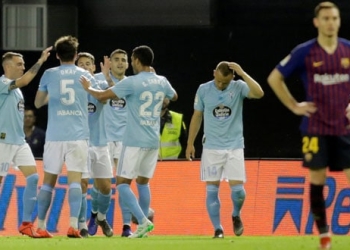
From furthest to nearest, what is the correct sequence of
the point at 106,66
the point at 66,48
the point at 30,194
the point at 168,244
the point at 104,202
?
the point at 104,202 < the point at 106,66 < the point at 30,194 < the point at 66,48 < the point at 168,244

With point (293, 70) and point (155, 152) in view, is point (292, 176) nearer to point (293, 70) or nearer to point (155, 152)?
point (155, 152)

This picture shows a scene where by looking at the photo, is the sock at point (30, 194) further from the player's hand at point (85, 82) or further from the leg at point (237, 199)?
the leg at point (237, 199)

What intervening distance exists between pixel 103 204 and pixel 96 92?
205cm

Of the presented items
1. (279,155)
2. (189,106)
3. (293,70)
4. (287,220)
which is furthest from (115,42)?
(293,70)

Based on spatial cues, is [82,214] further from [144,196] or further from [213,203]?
[213,203]

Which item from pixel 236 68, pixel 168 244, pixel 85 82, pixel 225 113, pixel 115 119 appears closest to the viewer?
pixel 168 244

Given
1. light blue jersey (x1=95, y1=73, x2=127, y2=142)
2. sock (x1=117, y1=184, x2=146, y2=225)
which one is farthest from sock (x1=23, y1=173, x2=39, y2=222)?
light blue jersey (x1=95, y1=73, x2=127, y2=142)

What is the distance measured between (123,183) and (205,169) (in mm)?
1141

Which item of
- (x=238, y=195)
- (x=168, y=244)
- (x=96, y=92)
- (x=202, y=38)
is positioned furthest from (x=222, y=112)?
(x=202, y=38)

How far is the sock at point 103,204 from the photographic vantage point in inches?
677

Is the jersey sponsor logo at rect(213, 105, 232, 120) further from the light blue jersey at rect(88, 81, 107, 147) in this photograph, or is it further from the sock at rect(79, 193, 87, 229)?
the sock at rect(79, 193, 87, 229)

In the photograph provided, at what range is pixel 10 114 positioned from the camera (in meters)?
16.3

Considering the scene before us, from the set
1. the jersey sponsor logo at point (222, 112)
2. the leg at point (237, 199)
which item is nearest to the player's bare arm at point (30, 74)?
the jersey sponsor logo at point (222, 112)

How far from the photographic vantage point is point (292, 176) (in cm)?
1864
